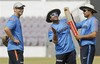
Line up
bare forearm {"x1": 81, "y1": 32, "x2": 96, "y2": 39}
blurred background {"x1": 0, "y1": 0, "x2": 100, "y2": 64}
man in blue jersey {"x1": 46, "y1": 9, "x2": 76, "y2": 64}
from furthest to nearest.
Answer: blurred background {"x1": 0, "y1": 0, "x2": 100, "y2": 64} → man in blue jersey {"x1": 46, "y1": 9, "x2": 76, "y2": 64} → bare forearm {"x1": 81, "y1": 32, "x2": 96, "y2": 39}

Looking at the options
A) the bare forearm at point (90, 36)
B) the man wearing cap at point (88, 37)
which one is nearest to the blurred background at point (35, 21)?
the man wearing cap at point (88, 37)

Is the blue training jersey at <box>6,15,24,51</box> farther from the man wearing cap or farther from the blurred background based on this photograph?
the blurred background

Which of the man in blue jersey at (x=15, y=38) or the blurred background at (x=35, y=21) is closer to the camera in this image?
the man in blue jersey at (x=15, y=38)

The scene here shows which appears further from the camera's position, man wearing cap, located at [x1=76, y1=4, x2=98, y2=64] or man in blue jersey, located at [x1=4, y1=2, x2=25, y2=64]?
man in blue jersey, located at [x1=4, y1=2, x2=25, y2=64]

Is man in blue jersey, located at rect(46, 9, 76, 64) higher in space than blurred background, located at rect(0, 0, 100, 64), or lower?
higher

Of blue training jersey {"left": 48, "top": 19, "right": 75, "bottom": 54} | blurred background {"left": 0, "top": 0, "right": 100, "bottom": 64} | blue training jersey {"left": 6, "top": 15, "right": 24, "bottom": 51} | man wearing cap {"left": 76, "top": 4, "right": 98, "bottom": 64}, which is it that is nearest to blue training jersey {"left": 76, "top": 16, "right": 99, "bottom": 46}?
man wearing cap {"left": 76, "top": 4, "right": 98, "bottom": 64}

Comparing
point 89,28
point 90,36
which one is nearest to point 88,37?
point 90,36

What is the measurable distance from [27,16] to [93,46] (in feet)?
58.2

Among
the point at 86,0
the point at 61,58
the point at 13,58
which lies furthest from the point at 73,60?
the point at 86,0

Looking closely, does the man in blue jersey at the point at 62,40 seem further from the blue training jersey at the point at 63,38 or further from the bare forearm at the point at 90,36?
the bare forearm at the point at 90,36

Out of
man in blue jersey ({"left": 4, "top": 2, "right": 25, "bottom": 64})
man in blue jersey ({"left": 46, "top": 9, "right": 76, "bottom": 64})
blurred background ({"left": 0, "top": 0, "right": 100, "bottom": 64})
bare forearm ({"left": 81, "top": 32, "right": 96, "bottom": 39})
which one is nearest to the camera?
bare forearm ({"left": 81, "top": 32, "right": 96, "bottom": 39})

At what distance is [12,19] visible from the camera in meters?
8.95

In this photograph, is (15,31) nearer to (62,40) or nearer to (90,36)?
(62,40)

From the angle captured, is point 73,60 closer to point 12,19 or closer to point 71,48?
point 71,48
